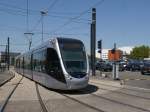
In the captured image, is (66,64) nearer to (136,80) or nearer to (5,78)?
(136,80)

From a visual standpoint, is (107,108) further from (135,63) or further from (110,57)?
(135,63)

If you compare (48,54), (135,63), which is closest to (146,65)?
(135,63)

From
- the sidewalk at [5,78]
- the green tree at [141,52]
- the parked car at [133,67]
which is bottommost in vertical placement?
the sidewalk at [5,78]

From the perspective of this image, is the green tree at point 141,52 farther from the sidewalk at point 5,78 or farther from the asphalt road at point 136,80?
the asphalt road at point 136,80

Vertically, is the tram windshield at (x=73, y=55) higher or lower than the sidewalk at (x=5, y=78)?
higher

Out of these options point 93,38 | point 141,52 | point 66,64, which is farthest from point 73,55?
point 141,52

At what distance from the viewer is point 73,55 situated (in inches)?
830

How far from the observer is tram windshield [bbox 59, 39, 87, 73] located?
2052cm

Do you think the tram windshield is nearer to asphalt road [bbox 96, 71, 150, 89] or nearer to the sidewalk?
asphalt road [bbox 96, 71, 150, 89]

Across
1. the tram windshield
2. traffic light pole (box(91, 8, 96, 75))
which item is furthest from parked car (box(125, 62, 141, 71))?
the tram windshield

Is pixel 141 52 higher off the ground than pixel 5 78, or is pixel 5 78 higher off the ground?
pixel 141 52

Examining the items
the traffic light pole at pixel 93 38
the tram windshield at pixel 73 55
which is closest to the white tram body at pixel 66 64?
the tram windshield at pixel 73 55

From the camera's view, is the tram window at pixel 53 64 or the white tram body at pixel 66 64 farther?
the tram window at pixel 53 64

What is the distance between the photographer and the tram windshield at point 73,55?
2052 centimetres
